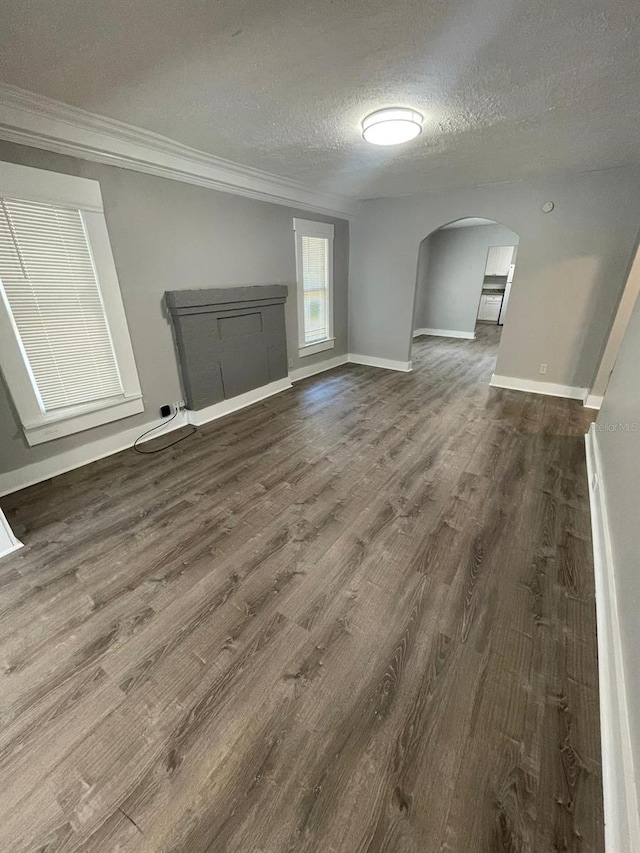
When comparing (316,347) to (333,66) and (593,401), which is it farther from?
(593,401)

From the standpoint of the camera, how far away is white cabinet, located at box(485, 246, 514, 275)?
363 inches

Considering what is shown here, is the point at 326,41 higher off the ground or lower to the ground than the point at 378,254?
higher

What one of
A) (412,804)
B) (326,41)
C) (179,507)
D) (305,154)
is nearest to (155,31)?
(326,41)

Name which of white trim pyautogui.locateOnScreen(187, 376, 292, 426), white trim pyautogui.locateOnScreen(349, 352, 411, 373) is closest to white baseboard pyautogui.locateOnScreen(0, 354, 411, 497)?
white trim pyautogui.locateOnScreen(187, 376, 292, 426)

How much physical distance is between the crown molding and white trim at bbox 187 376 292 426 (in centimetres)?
209

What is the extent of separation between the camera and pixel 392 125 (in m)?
2.17

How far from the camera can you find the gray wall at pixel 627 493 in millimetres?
1132

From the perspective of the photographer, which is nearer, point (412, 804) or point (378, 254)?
point (412, 804)

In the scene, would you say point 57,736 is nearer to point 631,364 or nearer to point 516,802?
point 516,802

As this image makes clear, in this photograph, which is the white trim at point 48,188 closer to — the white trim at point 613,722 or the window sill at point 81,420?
the window sill at point 81,420

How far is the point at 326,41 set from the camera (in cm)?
149

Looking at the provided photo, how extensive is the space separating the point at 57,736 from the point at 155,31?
9.14ft

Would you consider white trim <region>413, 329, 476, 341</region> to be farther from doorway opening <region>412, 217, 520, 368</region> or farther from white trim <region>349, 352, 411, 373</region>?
white trim <region>349, 352, 411, 373</region>

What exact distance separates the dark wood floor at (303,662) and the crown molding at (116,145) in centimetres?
233
